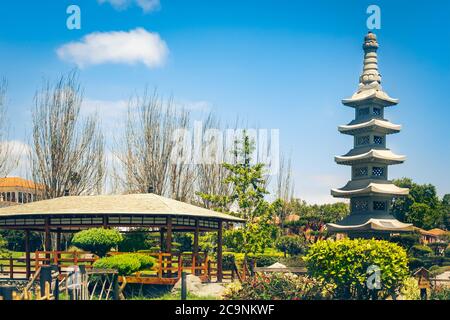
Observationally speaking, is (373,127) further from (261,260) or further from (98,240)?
(98,240)

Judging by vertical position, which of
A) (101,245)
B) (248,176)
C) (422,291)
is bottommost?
(422,291)

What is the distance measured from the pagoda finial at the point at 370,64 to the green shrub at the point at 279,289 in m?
22.4

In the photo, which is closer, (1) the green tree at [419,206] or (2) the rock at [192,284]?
(2) the rock at [192,284]

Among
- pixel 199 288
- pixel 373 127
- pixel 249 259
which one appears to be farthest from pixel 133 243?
pixel 373 127

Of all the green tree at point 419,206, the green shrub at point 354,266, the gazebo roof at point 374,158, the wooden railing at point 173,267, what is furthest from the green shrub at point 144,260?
the green tree at point 419,206

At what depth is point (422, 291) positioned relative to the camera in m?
29.1

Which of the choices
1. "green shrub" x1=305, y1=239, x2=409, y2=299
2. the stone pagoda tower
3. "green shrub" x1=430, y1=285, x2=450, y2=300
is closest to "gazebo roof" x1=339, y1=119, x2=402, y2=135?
the stone pagoda tower

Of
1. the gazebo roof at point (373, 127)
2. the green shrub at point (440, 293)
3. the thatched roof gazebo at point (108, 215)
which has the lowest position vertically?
the green shrub at point (440, 293)

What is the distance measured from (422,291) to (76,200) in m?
14.2

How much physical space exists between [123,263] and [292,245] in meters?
23.2

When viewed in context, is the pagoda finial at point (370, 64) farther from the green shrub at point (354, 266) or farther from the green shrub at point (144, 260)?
the green shrub at point (144, 260)

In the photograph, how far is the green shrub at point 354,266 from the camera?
26844 mm
